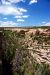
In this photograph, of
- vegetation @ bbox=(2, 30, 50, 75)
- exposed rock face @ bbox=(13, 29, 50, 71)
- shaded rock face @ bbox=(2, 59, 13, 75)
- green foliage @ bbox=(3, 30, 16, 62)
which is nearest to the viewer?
shaded rock face @ bbox=(2, 59, 13, 75)

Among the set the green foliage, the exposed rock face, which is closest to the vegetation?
the green foliage

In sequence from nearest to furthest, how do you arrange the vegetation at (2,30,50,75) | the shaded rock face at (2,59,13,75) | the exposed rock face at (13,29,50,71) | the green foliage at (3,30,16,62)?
the shaded rock face at (2,59,13,75) → the vegetation at (2,30,50,75) → the green foliage at (3,30,16,62) → the exposed rock face at (13,29,50,71)

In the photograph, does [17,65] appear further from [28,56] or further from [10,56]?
[28,56]

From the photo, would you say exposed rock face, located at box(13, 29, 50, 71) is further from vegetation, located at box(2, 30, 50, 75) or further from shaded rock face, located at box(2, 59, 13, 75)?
shaded rock face, located at box(2, 59, 13, 75)

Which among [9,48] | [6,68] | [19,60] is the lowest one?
[6,68]

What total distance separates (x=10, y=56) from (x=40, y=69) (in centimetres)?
98

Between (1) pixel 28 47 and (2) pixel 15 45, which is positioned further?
(1) pixel 28 47

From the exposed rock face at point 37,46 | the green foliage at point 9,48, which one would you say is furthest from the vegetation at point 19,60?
the exposed rock face at point 37,46

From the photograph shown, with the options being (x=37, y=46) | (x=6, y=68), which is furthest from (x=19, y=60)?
(x=37, y=46)

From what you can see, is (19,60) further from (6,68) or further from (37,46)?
(37,46)

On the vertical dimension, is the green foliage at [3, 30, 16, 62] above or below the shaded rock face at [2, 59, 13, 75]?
above

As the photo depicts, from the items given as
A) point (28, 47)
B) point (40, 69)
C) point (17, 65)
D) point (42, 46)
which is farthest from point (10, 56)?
point (42, 46)

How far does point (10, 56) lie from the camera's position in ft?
26.1

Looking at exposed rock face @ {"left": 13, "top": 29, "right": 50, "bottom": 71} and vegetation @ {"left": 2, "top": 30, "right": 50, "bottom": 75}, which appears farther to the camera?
exposed rock face @ {"left": 13, "top": 29, "right": 50, "bottom": 71}
